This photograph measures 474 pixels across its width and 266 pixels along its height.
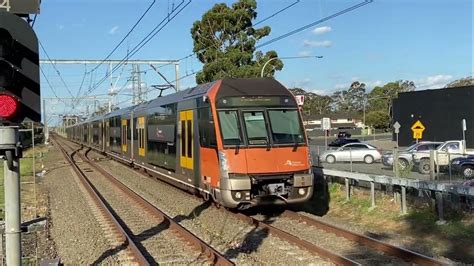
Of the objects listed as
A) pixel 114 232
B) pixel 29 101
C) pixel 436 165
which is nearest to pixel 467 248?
pixel 436 165

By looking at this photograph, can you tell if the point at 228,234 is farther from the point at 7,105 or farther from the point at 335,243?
the point at 7,105

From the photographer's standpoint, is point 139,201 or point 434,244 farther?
point 139,201

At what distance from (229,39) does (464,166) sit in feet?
124

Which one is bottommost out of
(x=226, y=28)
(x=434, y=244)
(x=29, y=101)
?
(x=434, y=244)

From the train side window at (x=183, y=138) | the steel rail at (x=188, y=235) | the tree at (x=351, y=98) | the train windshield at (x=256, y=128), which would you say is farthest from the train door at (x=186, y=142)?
the tree at (x=351, y=98)

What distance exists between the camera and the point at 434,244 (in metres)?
10.1

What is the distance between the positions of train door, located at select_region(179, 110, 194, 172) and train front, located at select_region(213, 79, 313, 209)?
2348 mm

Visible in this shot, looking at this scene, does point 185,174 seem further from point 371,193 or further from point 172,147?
point 371,193

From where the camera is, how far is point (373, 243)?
953cm

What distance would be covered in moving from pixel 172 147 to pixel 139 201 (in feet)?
6.89

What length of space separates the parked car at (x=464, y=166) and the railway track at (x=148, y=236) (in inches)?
256

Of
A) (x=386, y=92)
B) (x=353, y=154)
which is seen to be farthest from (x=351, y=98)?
(x=353, y=154)

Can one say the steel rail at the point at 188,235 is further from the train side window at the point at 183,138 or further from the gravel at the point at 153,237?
the train side window at the point at 183,138

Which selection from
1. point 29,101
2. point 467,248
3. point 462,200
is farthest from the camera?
point 462,200
